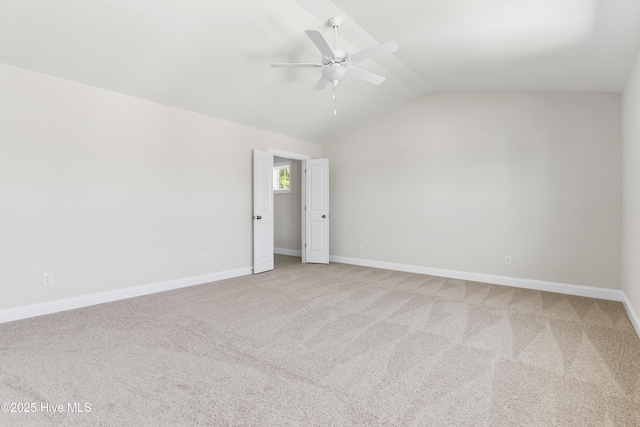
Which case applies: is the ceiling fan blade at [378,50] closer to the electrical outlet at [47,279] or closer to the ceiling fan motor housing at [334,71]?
the ceiling fan motor housing at [334,71]

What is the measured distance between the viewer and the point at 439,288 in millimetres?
4539

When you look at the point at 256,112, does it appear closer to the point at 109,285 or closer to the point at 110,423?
the point at 109,285

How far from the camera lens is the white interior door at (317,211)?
6.35m

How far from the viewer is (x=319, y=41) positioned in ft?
9.07

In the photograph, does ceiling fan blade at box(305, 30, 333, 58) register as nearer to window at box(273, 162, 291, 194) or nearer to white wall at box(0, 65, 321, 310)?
white wall at box(0, 65, 321, 310)

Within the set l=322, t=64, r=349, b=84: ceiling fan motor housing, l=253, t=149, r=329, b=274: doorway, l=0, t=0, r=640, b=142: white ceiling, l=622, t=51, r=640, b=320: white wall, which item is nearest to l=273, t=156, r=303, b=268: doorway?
l=253, t=149, r=329, b=274: doorway

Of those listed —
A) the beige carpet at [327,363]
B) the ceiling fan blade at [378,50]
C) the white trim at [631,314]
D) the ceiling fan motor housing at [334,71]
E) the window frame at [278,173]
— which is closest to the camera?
the beige carpet at [327,363]

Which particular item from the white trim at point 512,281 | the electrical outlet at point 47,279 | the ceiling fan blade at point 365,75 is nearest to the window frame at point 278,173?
the white trim at point 512,281

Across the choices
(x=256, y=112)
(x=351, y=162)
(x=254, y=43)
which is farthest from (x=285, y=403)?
(x=351, y=162)

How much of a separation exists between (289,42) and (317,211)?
3474 mm

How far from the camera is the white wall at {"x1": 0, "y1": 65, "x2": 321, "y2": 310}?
125 inches

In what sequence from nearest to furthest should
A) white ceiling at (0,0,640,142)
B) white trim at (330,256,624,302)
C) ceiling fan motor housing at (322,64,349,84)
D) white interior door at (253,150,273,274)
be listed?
white ceiling at (0,0,640,142) → ceiling fan motor housing at (322,64,349,84) → white trim at (330,256,624,302) → white interior door at (253,150,273,274)

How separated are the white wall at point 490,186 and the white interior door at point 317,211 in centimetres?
36

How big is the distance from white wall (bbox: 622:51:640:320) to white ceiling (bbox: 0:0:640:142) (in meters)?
Answer: 0.28
